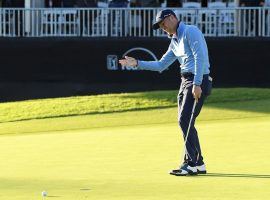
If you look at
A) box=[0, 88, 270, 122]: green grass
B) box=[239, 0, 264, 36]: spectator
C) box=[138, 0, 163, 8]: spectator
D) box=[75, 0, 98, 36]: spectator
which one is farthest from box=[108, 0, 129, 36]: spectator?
box=[239, 0, 264, 36]: spectator

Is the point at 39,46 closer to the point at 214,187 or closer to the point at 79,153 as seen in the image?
the point at 79,153

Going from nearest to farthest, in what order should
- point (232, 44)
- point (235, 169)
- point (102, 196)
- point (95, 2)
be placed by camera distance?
point (102, 196) → point (235, 169) → point (232, 44) → point (95, 2)

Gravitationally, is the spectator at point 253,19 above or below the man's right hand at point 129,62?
below

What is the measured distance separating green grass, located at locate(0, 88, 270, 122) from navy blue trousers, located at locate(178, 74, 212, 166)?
10596 mm

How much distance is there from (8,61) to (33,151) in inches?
527

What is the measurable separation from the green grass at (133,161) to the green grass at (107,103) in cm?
165

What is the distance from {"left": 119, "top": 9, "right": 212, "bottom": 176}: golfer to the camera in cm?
969

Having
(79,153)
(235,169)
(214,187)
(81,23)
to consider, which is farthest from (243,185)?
(81,23)

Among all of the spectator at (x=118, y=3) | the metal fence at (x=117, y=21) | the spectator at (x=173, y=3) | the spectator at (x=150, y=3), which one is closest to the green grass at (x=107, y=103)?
the metal fence at (x=117, y=21)

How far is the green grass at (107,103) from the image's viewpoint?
20891mm

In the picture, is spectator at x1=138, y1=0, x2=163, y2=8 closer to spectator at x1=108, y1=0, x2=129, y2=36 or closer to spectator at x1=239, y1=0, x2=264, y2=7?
spectator at x1=108, y1=0, x2=129, y2=36

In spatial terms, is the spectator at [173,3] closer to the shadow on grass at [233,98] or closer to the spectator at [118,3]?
the spectator at [118,3]

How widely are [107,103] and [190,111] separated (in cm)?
1155

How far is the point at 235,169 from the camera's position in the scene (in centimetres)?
1023
